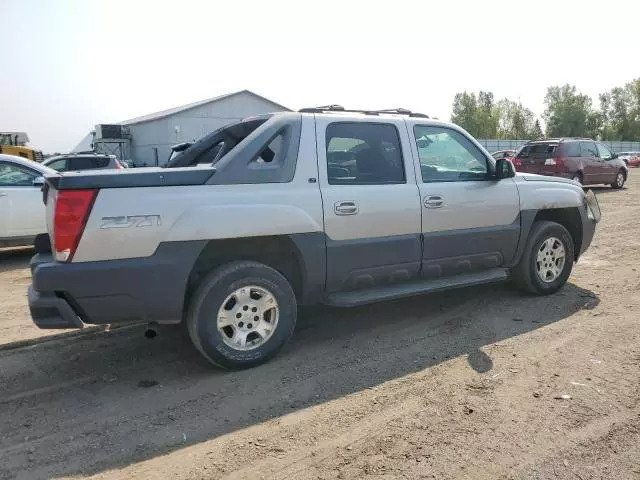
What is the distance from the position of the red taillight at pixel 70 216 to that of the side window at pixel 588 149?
17974 millimetres

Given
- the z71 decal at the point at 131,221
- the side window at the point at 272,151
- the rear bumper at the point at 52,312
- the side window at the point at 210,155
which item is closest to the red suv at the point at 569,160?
the side window at the point at 210,155

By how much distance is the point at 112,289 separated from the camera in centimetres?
349

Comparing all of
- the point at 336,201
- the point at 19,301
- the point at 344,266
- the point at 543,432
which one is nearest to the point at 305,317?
the point at 344,266

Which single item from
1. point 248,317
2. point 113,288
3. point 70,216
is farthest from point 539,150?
point 70,216

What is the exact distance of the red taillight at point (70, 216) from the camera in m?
3.34

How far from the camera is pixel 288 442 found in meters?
2.99

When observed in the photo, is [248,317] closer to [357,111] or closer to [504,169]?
[357,111]

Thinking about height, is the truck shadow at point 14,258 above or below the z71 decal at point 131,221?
below

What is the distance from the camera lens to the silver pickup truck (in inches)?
136

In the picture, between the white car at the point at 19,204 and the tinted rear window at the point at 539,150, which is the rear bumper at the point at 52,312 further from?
the tinted rear window at the point at 539,150

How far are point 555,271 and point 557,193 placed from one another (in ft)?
2.86

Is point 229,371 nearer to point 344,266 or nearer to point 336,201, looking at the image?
point 344,266

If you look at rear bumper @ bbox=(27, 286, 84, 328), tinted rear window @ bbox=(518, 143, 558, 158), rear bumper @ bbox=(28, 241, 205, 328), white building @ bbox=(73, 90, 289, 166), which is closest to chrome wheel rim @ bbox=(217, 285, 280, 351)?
rear bumper @ bbox=(28, 241, 205, 328)

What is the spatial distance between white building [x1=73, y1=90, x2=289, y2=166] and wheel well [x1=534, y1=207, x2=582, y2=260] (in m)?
33.6
